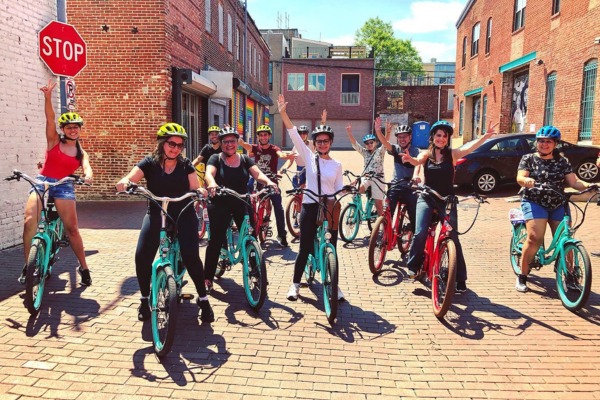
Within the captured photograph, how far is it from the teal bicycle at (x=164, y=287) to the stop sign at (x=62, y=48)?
4.83 metres

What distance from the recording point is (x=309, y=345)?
4.18 metres

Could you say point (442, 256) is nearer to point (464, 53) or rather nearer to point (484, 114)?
point (484, 114)

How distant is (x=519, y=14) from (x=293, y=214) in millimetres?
18108

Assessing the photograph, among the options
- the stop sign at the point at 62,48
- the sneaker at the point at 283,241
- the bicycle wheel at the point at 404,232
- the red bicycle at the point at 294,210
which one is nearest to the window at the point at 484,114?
the red bicycle at the point at 294,210

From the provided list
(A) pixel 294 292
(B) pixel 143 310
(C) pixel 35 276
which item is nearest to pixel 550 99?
(A) pixel 294 292

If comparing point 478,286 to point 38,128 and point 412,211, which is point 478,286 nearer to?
point 412,211

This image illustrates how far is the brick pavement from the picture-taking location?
136 inches

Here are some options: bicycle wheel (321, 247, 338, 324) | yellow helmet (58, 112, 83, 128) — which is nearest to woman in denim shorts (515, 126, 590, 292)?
bicycle wheel (321, 247, 338, 324)

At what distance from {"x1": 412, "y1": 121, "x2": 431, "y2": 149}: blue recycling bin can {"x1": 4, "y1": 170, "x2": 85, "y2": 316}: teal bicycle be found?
3761 centimetres

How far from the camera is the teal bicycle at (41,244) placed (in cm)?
451

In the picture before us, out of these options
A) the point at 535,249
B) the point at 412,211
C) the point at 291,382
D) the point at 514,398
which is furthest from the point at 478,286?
the point at 291,382

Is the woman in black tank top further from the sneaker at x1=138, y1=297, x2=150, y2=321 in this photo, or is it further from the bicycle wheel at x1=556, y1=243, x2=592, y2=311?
the sneaker at x1=138, y1=297, x2=150, y2=321

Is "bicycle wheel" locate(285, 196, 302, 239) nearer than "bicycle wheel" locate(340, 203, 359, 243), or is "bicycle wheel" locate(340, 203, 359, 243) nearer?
"bicycle wheel" locate(340, 203, 359, 243)

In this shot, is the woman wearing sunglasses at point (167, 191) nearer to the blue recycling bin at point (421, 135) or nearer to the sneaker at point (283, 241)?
the sneaker at point (283, 241)
